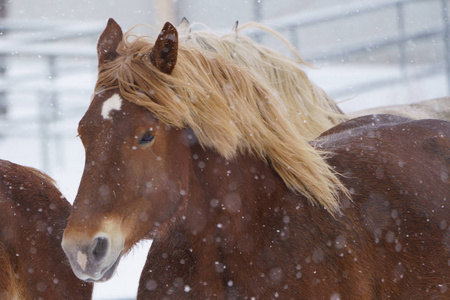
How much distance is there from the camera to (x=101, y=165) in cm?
206

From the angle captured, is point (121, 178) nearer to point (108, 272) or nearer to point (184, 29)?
point (108, 272)

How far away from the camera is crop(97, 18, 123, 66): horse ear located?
2.37 m

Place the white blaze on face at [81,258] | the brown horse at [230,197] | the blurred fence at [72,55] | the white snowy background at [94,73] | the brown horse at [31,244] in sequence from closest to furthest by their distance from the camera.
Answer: the white blaze on face at [81,258] < the brown horse at [230,197] < the brown horse at [31,244] < the blurred fence at [72,55] < the white snowy background at [94,73]

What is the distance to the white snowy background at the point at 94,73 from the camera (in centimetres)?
787

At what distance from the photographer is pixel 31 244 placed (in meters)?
2.96

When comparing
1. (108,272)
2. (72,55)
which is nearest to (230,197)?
(108,272)

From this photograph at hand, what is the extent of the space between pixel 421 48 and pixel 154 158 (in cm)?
962

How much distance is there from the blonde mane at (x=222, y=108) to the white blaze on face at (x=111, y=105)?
0.03 meters

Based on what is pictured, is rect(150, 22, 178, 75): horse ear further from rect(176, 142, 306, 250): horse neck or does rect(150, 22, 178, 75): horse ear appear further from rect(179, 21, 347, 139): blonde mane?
rect(179, 21, 347, 139): blonde mane

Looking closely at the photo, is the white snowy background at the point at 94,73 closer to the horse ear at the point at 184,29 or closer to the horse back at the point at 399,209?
the horse ear at the point at 184,29

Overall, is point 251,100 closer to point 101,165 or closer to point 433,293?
point 101,165

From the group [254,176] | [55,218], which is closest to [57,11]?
[55,218]

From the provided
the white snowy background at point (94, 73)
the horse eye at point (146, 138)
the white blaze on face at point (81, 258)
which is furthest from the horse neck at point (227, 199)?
the white snowy background at point (94, 73)

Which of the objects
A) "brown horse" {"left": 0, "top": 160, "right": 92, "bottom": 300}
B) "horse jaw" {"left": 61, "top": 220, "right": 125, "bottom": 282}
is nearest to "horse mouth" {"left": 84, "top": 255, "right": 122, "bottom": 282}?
"horse jaw" {"left": 61, "top": 220, "right": 125, "bottom": 282}
